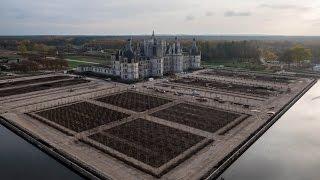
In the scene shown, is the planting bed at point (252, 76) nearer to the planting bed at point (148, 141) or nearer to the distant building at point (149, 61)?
the distant building at point (149, 61)

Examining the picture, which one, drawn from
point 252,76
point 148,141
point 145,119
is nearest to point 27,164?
point 148,141

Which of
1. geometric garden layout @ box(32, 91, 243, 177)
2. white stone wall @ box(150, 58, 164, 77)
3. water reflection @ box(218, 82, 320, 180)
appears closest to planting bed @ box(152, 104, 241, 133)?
geometric garden layout @ box(32, 91, 243, 177)

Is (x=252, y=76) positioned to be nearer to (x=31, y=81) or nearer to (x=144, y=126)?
(x=144, y=126)

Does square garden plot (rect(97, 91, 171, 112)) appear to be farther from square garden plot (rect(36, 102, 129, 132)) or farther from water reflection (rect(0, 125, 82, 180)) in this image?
water reflection (rect(0, 125, 82, 180))

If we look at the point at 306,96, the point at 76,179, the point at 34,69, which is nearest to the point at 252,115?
the point at 306,96

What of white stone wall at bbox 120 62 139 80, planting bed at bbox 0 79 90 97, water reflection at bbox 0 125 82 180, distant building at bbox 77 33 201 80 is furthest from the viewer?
distant building at bbox 77 33 201 80

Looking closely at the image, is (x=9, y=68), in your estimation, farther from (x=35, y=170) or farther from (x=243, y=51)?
(x=243, y=51)
